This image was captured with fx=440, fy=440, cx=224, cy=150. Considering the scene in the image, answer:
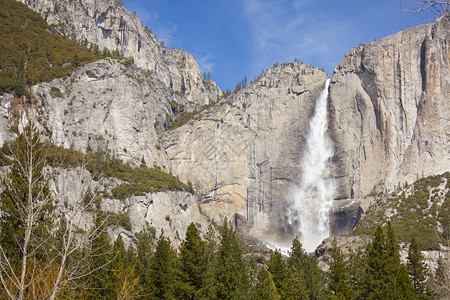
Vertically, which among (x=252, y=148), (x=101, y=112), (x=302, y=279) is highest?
(x=101, y=112)

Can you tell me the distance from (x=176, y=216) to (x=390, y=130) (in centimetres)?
5718

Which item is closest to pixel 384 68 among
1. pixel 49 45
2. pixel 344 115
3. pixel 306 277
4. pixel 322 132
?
pixel 344 115

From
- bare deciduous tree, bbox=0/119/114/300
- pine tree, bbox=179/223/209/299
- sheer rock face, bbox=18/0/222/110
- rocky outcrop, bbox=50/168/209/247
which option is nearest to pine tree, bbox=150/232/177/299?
pine tree, bbox=179/223/209/299

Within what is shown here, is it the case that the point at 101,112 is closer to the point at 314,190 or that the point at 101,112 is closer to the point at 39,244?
the point at 314,190

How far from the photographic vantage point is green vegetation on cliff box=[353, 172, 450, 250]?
8425 centimetres

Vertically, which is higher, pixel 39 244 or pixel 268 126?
pixel 268 126

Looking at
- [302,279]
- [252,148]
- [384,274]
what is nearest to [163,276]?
[302,279]

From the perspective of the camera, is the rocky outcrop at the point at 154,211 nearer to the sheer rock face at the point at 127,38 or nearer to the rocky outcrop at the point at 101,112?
the rocky outcrop at the point at 101,112

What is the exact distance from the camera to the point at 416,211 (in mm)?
93125

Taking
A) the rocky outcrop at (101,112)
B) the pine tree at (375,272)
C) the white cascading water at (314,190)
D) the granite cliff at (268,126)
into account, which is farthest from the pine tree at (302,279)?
the white cascading water at (314,190)

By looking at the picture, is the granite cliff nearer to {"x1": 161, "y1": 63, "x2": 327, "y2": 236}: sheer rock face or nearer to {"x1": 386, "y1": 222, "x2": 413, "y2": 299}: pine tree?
{"x1": 161, "y1": 63, "x2": 327, "y2": 236}: sheer rock face

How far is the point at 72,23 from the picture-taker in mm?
134375

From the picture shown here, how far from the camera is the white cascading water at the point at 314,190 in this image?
115750mm

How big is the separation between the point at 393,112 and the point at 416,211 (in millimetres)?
28667
